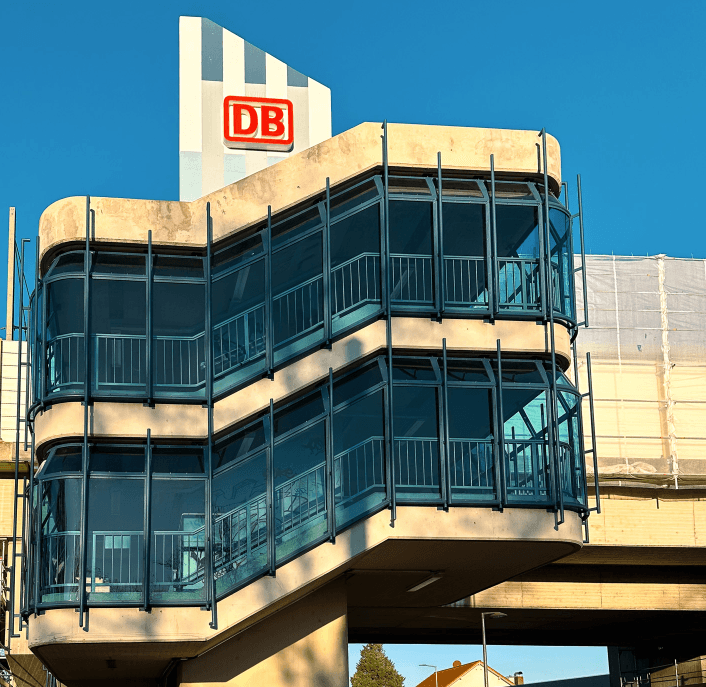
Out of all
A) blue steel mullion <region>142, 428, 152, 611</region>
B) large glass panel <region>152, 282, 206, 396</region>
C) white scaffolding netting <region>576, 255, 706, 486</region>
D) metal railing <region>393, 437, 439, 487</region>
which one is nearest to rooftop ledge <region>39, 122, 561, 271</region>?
large glass panel <region>152, 282, 206, 396</region>

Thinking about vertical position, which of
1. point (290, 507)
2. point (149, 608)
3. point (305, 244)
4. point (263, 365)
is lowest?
point (149, 608)

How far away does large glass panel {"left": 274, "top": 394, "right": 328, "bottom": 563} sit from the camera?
20.3 m

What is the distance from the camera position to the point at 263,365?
21.2 metres

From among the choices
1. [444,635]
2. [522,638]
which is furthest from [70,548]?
[522,638]

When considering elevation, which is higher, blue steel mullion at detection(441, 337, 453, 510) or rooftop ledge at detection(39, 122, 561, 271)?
rooftop ledge at detection(39, 122, 561, 271)

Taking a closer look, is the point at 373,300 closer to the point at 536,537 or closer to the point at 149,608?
the point at 536,537

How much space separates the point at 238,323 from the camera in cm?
2231

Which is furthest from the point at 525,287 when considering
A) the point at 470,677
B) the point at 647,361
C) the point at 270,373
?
the point at 470,677

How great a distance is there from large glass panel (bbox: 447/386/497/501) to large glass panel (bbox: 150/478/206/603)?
186 inches

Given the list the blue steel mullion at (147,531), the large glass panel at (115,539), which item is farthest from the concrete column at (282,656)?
the large glass panel at (115,539)

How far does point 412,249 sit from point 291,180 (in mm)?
3534

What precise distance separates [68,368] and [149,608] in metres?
4.69

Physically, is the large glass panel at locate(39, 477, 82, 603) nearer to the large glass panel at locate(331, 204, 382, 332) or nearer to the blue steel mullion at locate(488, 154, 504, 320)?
the large glass panel at locate(331, 204, 382, 332)

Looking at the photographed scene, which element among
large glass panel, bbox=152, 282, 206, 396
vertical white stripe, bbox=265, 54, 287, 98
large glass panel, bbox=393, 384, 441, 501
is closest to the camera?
large glass panel, bbox=393, 384, 441, 501
